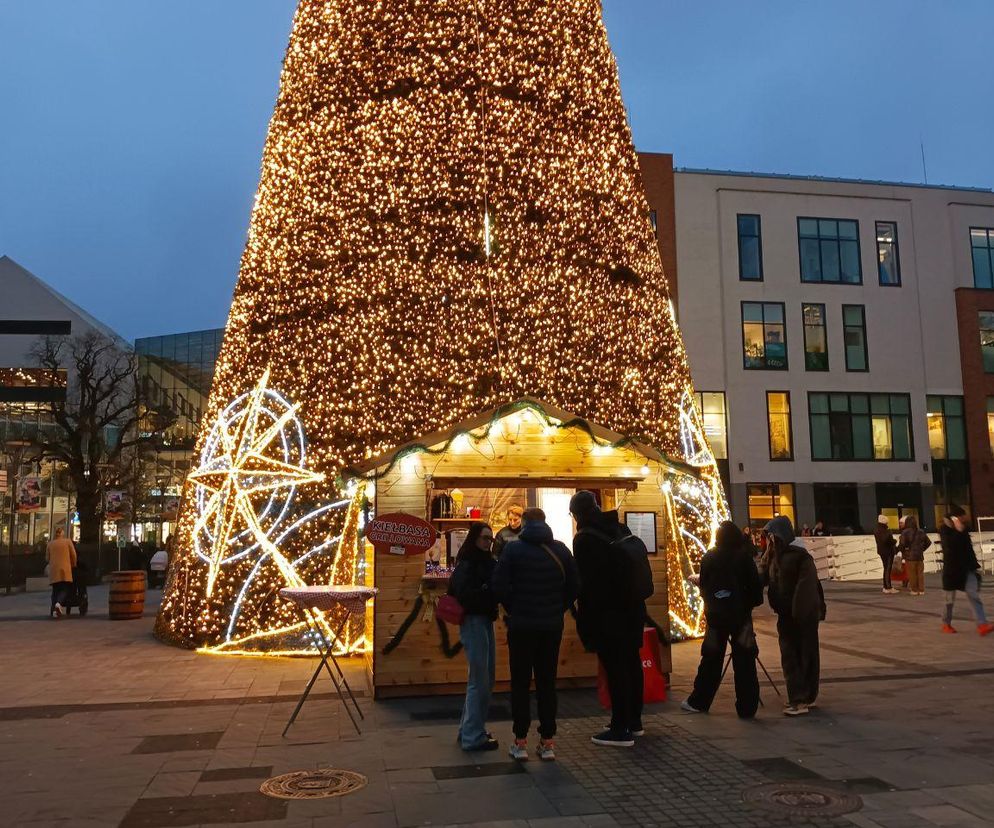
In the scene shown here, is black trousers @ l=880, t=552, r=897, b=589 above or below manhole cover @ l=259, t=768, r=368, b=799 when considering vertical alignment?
above

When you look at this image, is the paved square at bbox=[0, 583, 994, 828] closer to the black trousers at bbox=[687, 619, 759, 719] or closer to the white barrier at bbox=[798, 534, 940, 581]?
the black trousers at bbox=[687, 619, 759, 719]

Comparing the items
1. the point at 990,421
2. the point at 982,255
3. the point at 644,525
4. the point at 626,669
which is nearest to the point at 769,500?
the point at 990,421

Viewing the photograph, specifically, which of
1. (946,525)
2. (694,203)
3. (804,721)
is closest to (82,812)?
(804,721)

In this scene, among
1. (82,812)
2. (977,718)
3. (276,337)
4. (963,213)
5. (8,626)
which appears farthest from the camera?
(963,213)

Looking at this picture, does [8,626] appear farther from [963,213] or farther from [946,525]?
[963,213]

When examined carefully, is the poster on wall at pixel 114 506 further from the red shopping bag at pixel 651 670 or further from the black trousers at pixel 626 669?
the black trousers at pixel 626 669

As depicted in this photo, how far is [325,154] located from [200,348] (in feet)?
194

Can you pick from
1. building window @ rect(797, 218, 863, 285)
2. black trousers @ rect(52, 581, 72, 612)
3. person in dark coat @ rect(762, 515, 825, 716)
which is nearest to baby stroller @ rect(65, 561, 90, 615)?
black trousers @ rect(52, 581, 72, 612)

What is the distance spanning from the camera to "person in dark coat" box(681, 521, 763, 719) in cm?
767

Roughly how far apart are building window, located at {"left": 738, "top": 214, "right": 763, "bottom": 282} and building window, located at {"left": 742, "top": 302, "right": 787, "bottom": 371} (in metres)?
1.29

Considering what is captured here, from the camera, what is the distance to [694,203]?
3784 cm

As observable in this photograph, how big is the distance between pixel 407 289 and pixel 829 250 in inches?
1238

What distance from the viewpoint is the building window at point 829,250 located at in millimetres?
38969

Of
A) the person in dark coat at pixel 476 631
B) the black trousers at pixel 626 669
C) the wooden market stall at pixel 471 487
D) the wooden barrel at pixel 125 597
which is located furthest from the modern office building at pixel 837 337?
the person in dark coat at pixel 476 631
